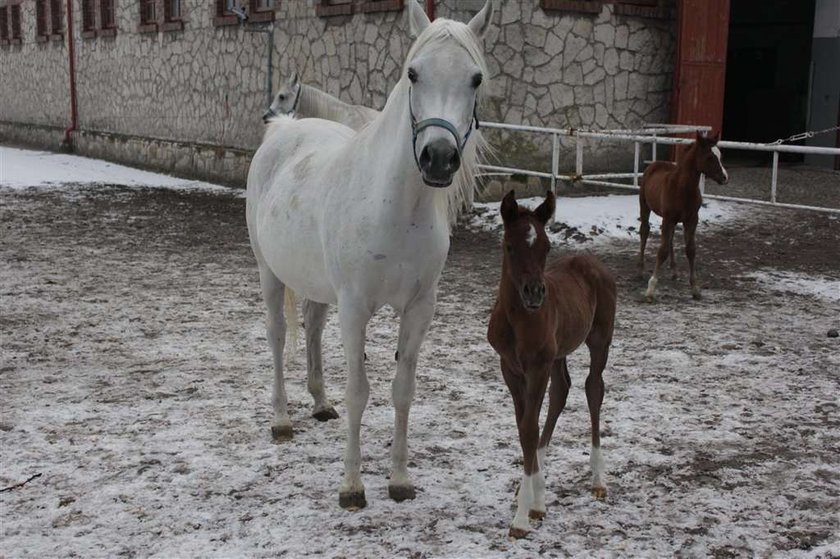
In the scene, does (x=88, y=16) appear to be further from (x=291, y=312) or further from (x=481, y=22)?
(x=481, y=22)

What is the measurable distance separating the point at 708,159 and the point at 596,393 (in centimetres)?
442

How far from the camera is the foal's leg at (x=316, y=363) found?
4.79m

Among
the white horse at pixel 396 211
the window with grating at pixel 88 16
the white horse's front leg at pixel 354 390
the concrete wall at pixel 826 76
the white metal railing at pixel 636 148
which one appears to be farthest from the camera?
the window with grating at pixel 88 16

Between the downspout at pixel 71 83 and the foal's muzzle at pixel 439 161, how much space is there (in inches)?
823

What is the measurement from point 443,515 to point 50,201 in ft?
37.5

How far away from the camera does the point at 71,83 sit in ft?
71.1

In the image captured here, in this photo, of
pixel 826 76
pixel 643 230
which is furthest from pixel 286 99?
pixel 826 76

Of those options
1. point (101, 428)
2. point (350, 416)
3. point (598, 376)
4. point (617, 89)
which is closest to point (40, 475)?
point (101, 428)

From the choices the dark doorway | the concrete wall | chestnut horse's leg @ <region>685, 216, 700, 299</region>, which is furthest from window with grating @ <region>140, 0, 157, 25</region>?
chestnut horse's leg @ <region>685, 216, 700, 299</region>

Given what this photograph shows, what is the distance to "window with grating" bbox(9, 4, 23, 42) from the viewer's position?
25352 mm

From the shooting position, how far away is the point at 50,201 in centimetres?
1325

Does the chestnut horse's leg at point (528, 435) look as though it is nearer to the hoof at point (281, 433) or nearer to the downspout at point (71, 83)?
the hoof at point (281, 433)

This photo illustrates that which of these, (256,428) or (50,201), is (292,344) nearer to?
(256,428)

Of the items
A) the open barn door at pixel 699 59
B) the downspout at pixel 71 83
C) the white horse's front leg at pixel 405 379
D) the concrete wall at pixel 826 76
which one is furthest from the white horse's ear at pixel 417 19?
the downspout at pixel 71 83
